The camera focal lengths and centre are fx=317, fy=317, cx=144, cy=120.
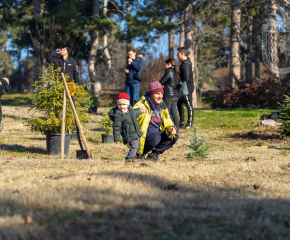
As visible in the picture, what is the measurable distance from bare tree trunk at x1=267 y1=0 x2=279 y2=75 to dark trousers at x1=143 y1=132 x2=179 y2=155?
10843mm

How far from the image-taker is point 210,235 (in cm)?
246

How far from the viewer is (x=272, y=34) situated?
14711 millimetres

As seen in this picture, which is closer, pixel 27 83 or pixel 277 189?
pixel 277 189

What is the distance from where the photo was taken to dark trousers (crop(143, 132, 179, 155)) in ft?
17.9

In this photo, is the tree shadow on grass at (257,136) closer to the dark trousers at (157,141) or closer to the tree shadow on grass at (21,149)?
the dark trousers at (157,141)

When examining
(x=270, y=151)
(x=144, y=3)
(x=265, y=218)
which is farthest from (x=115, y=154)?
(x=144, y=3)

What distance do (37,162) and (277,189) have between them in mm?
3803

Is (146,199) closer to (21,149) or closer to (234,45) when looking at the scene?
(21,149)

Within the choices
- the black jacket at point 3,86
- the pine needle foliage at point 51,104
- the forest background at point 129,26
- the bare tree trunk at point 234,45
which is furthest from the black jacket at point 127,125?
the bare tree trunk at point 234,45

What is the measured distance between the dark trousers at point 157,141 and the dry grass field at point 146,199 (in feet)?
1.14

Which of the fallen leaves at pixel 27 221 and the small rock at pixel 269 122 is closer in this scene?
the fallen leaves at pixel 27 221

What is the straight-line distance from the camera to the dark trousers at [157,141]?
5449 millimetres

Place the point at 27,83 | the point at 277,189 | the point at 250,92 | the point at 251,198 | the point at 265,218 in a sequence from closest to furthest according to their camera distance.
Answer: the point at 265,218, the point at 251,198, the point at 277,189, the point at 250,92, the point at 27,83

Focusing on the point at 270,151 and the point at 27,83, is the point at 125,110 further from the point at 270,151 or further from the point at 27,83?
the point at 27,83
